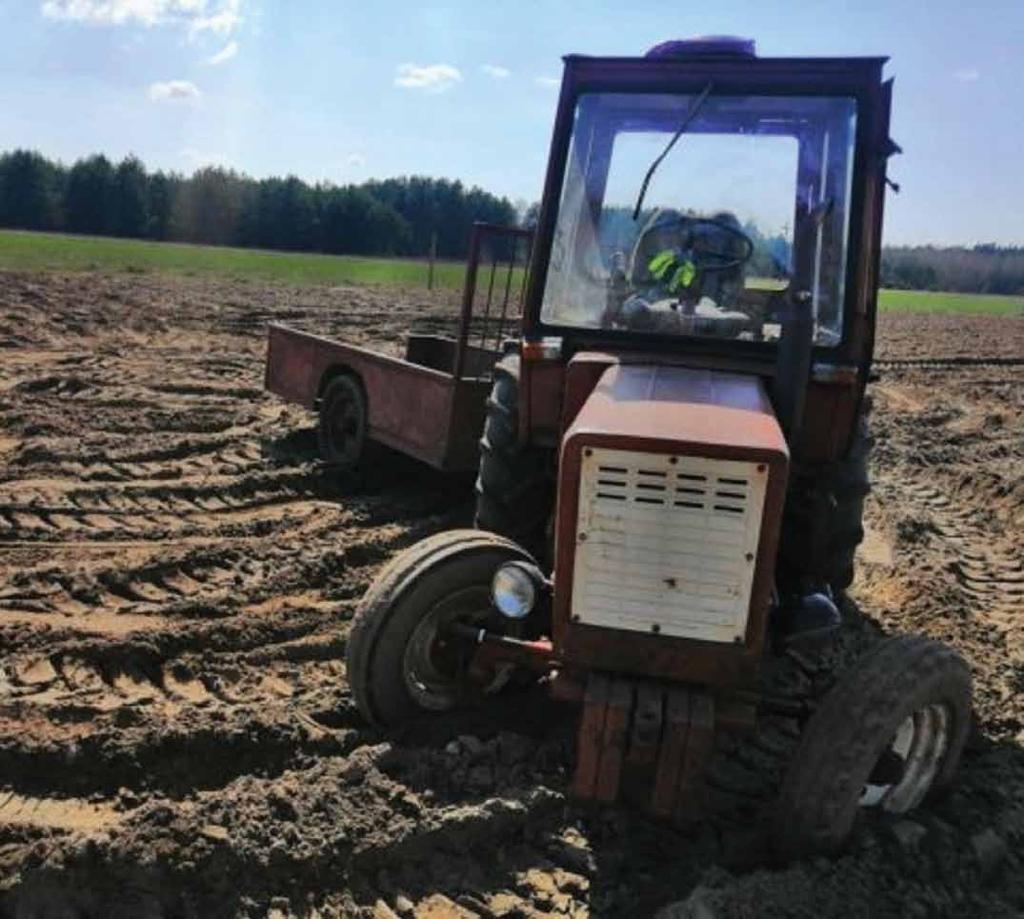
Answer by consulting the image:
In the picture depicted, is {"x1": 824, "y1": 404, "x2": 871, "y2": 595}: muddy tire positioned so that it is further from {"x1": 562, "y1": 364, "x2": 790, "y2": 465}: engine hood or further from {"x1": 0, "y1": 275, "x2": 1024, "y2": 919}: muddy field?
{"x1": 562, "y1": 364, "x2": 790, "y2": 465}: engine hood

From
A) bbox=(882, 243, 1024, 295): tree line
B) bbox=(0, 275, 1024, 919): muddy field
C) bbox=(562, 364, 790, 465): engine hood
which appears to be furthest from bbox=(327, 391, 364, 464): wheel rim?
bbox=(882, 243, 1024, 295): tree line

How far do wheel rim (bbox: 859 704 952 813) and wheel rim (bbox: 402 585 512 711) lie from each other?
1335 millimetres

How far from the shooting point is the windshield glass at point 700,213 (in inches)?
167

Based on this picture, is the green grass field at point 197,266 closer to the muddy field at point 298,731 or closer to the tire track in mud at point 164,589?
the tire track in mud at point 164,589

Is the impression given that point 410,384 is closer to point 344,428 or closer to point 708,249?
point 344,428

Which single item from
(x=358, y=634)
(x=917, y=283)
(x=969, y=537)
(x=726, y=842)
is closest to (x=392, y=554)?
(x=358, y=634)

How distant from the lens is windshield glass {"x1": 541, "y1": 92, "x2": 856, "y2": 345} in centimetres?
425

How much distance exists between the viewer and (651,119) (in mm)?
4496

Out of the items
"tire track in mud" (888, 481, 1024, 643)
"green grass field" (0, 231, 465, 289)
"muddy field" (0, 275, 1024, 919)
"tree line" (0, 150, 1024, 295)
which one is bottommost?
"muddy field" (0, 275, 1024, 919)

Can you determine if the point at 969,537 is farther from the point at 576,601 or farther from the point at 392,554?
the point at 576,601

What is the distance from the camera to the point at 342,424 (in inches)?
314

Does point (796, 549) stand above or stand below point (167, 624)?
above

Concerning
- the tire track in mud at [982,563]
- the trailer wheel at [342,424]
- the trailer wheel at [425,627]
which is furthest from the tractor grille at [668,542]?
the trailer wheel at [342,424]

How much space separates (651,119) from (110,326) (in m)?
12.7
